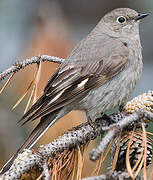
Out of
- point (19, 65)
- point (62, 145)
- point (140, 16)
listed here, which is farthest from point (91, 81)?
point (62, 145)

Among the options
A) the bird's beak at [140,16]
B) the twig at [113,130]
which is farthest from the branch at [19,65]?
the bird's beak at [140,16]

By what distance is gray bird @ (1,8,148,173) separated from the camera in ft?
9.76

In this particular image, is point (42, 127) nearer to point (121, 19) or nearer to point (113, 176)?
point (113, 176)

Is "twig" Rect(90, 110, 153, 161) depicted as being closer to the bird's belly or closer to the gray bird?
the gray bird

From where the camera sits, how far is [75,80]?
3.10m

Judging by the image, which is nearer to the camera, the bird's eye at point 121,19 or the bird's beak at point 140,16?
the bird's beak at point 140,16

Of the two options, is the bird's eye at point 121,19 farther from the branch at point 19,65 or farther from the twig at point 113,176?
the twig at point 113,176

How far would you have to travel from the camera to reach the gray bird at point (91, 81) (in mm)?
2974

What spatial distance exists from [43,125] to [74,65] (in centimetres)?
55

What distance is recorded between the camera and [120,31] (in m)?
3.81

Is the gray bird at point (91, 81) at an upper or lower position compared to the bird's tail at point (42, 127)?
upper

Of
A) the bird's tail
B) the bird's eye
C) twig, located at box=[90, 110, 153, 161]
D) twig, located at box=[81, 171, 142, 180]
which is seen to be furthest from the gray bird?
twig, located at box=[81, 171, 142, 180]

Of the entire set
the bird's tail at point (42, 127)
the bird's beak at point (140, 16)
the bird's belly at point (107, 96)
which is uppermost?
the bird's beak at point (140, 16)

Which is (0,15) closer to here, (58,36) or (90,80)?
(58,36)
